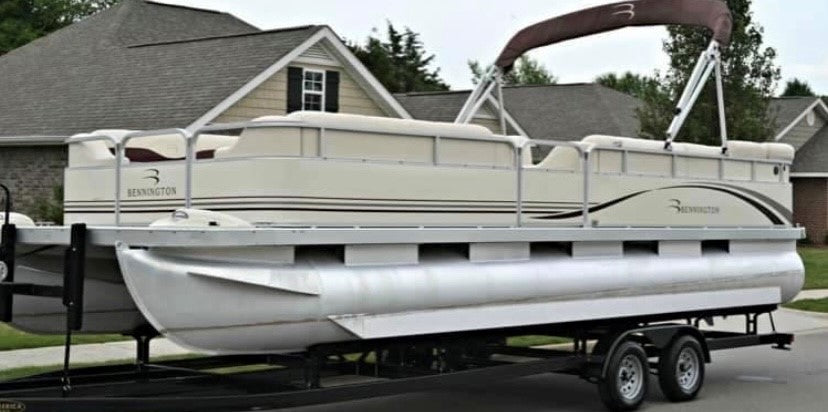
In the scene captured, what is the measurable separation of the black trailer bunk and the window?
15.1 metres

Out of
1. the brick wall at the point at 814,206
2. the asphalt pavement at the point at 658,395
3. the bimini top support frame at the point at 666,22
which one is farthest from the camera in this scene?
the brick wall at the point at 814,206

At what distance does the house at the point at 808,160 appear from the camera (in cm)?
4094

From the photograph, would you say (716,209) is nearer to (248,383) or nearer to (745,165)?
(745,165)

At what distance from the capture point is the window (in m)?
26.5

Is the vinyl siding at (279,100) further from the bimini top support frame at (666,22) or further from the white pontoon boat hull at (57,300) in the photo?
the white pontoon boat hull at (57,300)

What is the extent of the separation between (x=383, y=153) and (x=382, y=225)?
52 cm

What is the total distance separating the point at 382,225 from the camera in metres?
8.80

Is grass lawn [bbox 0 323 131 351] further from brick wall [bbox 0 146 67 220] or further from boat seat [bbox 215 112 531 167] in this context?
brick wall [bbox 0 146 67 220]

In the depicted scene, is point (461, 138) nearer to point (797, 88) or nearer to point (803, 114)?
point (803, 114)

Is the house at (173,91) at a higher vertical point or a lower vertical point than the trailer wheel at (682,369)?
higher

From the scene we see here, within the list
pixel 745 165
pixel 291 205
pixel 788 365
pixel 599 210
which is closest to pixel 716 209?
pixel 745 165

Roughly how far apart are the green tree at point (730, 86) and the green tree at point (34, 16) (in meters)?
30.7

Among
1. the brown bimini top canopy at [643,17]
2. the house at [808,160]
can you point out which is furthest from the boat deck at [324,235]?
the house at [808,160]

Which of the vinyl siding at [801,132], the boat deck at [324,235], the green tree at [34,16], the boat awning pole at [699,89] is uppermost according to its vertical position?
the green tree at [34,16]
